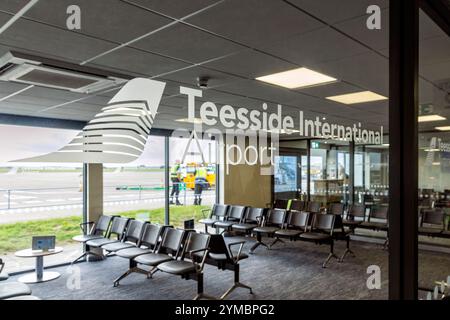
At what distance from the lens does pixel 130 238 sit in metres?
5.73

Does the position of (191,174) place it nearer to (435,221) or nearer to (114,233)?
(114,233)

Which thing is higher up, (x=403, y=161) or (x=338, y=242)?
(x=403, y=161)

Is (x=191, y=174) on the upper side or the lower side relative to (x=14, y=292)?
upper

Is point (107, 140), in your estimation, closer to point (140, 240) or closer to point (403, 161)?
point (140, 240)

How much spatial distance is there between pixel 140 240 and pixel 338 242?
4357 mm

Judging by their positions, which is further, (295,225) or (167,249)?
(295,225)

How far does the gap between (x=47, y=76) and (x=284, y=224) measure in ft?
16.8

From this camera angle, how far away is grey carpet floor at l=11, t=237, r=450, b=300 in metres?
4.44

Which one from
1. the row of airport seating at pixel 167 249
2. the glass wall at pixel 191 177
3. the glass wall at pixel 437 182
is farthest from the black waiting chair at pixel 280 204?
the row of airport seating at pixel 167 249

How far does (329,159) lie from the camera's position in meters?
8.97

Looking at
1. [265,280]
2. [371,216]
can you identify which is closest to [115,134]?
[265,280]

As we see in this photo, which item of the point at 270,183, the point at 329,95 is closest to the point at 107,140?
the point at 329,95

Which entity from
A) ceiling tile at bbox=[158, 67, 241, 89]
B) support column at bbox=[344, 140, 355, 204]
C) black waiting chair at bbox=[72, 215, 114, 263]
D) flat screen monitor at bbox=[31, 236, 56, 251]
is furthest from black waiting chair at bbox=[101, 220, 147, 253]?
support column at bbox=[344, 140, 355, 204]

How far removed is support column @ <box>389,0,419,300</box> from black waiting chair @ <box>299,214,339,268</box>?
4.69 meters
